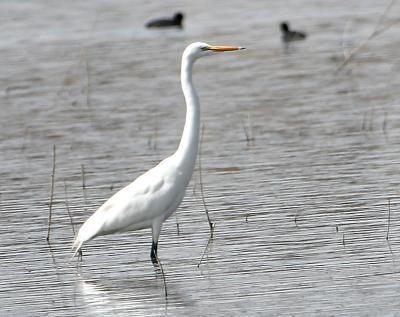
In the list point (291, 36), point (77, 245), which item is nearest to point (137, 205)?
point (77, 245)

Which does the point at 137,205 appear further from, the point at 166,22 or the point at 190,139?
the point at 166,22

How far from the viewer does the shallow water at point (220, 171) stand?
891 cm

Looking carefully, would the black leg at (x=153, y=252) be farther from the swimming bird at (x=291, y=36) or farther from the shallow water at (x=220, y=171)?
the swimming bird at (x=291, y=36)

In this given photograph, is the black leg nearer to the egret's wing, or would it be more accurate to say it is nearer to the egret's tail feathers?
the egret's wing

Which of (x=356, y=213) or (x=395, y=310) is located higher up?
(x=395, y=310)

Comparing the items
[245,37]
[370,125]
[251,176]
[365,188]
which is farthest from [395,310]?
[245,37]

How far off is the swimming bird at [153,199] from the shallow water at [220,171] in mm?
267

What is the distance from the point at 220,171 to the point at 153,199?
3.55 m

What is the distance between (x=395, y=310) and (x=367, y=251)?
5.73 ft

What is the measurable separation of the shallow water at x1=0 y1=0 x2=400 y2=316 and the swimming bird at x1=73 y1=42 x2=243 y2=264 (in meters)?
0.27

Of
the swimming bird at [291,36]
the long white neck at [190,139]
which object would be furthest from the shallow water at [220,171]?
the long white neck at [190,139]

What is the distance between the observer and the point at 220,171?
1352cm

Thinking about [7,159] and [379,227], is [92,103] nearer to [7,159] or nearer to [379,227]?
[7,159]

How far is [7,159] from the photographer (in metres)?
15.1
